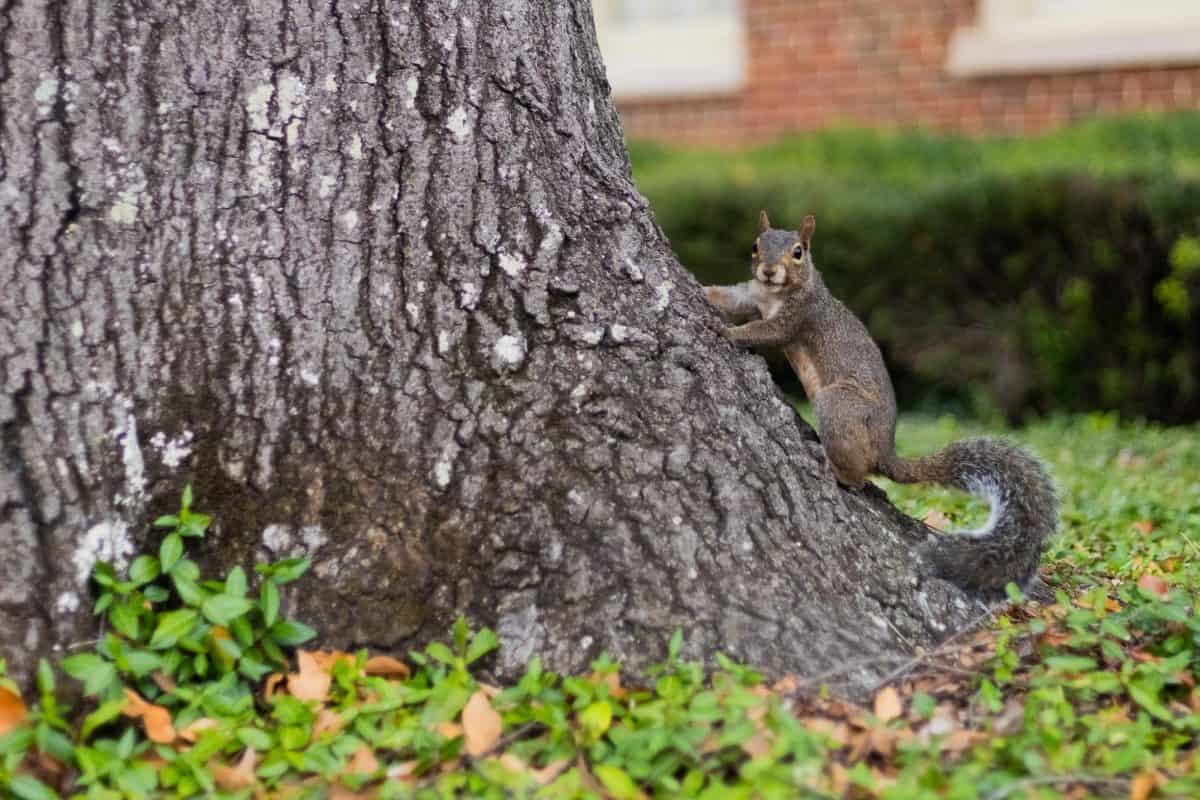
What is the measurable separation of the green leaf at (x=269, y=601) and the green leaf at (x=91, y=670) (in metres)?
0.27

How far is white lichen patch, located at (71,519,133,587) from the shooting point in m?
2.50

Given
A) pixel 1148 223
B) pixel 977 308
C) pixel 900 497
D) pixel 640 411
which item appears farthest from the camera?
pixel 977 308

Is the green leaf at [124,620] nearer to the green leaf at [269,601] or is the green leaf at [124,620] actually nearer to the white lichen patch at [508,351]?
the green leaf at [269,601]

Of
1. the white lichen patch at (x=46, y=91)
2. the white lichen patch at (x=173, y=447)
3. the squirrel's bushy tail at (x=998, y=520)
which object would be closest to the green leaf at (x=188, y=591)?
the white lichen patch at (x=173, y=447)

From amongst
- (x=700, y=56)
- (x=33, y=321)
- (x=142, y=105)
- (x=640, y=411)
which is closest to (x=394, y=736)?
(x=640, y=411)

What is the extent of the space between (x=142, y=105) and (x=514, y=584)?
1.13 metres

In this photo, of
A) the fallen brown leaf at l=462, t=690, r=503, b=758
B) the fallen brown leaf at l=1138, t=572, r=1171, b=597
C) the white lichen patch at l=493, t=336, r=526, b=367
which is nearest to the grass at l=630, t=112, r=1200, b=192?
the fallen brown leaf at l=1138, t=572, r=1171, b=597

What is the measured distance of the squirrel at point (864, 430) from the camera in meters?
2.96

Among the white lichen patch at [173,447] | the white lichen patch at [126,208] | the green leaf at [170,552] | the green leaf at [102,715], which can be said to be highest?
the white lichen patch at [126,208]

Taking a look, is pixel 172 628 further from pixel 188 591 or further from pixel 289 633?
pixel 289 633

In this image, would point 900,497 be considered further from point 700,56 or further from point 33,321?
point 700,56

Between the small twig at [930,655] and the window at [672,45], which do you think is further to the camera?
the window at [672,45]

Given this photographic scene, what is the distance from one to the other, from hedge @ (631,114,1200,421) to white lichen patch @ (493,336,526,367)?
177 inches

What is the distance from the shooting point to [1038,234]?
679 centimetres
